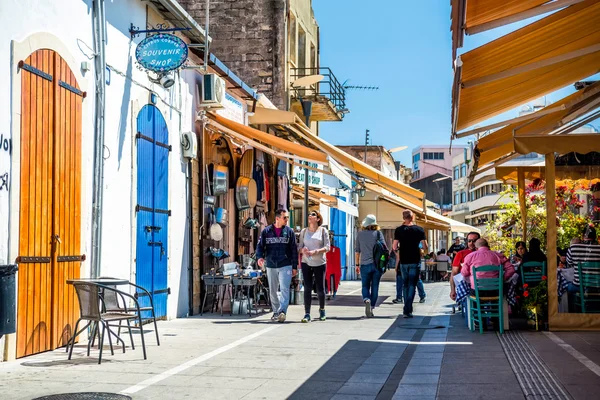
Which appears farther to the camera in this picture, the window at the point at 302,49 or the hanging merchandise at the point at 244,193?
the window at the point at 302,49

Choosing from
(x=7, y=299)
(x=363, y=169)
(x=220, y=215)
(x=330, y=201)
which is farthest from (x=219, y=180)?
(x=330, y=201)

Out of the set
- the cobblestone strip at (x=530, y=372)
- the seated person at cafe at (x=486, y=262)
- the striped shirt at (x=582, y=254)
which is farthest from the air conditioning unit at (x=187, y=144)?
the striped shirt at (x=582, y=254)

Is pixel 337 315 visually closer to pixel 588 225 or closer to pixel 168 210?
pixel 168 210

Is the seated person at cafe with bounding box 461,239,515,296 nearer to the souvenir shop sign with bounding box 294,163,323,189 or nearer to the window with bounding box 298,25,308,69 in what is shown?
the souvenir shop sign with bounding box 294,163,323,189

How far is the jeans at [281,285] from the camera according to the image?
43.6 ft

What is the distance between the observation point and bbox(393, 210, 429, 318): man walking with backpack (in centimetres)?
1414

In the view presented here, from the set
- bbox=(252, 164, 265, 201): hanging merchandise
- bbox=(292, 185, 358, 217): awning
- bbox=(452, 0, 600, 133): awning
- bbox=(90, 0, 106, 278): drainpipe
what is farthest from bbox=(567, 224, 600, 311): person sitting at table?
bbox=(292, 185, 358, 217): awning

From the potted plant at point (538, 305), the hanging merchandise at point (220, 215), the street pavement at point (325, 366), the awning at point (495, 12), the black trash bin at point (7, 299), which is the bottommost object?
the street pavement at point (325, 366)

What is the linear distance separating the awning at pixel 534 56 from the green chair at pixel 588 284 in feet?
8.82

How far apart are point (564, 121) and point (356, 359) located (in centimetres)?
696

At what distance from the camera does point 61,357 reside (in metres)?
8.95

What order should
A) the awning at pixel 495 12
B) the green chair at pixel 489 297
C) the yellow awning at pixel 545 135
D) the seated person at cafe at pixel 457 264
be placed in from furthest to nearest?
the seated person at cafe at pixel 457 264 < the green chair at pixel 489 297 < the yellow awning at pixel 545 135 < the awning at pixel 495 12

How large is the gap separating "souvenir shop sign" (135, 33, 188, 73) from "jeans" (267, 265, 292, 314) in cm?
371

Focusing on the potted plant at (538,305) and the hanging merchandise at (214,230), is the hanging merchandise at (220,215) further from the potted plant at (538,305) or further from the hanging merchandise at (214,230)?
the potted plant at (538,305)
